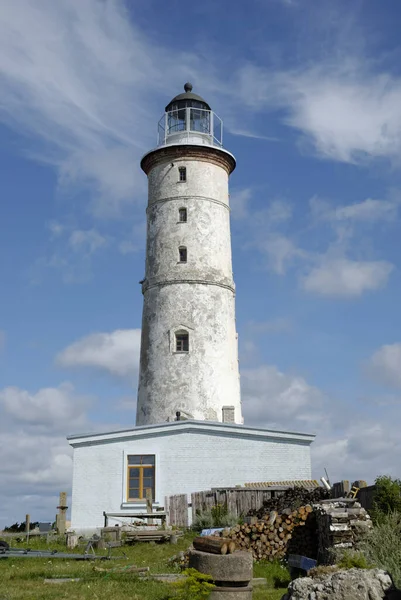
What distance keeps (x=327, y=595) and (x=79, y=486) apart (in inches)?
686

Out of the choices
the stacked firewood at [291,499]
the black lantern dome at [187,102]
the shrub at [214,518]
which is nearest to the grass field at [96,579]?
the stacked firewood at [291,499]

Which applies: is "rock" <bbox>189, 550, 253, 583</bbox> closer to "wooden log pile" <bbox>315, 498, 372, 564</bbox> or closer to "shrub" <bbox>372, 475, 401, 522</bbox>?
"wooden log pile" <bbox>315, 498, 372, 564</bbox>

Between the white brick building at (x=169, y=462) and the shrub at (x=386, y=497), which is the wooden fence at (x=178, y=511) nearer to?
the white brick building at (x=169, y=462)

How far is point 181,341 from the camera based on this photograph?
29922mm

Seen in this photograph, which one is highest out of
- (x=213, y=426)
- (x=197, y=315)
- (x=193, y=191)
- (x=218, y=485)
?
(x=193, y=191)

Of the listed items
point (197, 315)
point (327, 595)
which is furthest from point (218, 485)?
point (327, 595)

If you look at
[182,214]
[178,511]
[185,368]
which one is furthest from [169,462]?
[182,214]

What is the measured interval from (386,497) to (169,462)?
11087 millimetres

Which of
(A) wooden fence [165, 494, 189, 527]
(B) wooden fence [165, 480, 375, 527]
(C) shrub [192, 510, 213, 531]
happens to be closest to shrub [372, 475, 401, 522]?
(B) wooden fence [165, 480, 375, 527]

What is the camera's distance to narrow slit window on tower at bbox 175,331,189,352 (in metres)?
29.7

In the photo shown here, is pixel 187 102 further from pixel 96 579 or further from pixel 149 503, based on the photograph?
pixel 96 579

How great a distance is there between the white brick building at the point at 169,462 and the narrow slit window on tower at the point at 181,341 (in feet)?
16.0

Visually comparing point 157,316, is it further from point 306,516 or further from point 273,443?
point 306,516

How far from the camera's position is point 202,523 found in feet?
71.1
